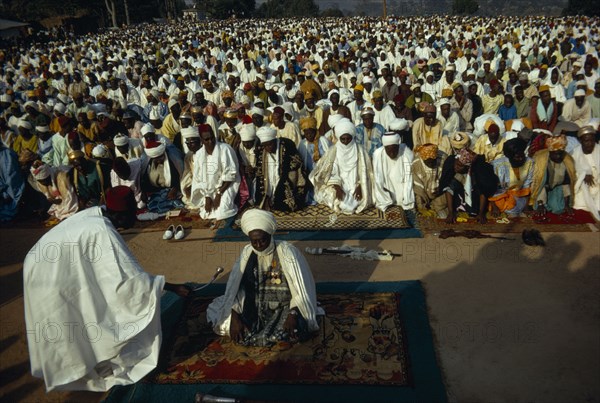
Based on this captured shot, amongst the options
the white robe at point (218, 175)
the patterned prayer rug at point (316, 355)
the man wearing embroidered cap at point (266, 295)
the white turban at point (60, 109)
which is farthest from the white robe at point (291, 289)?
the white turban at point (60, 109)

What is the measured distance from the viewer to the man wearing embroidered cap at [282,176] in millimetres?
7184

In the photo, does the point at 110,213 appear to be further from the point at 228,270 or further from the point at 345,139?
the point at 345,139

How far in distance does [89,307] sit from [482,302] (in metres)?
3.79

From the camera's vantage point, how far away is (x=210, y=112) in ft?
31.7

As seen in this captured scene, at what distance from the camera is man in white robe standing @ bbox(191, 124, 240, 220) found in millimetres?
7070

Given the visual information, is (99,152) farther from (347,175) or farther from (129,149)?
(347,175)

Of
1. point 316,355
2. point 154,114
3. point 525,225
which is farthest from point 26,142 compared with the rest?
point 525,225

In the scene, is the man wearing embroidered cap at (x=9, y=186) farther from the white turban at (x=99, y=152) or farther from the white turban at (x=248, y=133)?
the white turban at (x=248, y=133)

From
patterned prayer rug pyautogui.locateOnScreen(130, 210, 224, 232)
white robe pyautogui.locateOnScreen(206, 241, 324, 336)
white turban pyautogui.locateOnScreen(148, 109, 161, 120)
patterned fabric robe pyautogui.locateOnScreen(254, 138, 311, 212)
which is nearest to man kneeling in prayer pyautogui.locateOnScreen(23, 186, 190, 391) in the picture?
white robe pyautogui.locateOnScreen(206, 241, 324, 336)

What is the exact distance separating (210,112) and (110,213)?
6192 mm

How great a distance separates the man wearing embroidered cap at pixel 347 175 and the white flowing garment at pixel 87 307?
3.86 m

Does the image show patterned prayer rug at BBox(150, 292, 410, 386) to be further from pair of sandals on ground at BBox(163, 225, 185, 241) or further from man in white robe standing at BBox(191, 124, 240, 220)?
man in white robe standing at BBox(191, 124, 240, 220)

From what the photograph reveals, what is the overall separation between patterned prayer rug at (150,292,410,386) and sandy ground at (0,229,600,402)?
48cm

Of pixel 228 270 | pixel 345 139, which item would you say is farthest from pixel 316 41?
pixel 228 270
